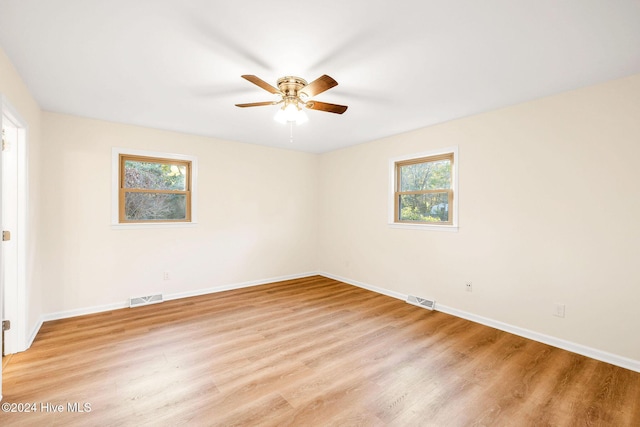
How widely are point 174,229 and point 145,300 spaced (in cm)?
102

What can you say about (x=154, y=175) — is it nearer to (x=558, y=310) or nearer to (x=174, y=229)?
(x=174, y=229)

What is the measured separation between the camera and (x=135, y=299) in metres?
3.80

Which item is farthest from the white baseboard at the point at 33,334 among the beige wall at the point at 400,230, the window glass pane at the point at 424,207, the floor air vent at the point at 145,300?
the window glass pane at the point at 424,207

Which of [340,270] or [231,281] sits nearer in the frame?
[231,281]

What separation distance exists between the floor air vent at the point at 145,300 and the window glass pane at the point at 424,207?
369 centimetres

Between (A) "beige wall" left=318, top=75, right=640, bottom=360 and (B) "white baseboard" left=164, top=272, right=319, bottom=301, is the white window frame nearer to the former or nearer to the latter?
(B) "white baseboard" left=164, top=272, right=319, bottom=301

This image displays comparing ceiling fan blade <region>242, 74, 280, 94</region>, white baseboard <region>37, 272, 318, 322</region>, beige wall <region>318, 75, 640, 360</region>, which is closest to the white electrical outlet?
beige wall <region>318, 75, 640, 360</region>

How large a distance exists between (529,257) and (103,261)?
5.01m

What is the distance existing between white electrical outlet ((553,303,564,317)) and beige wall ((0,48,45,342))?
198 inches

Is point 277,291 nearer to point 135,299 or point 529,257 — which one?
point 135,299

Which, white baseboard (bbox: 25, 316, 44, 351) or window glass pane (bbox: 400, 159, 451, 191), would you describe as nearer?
white baseboard (bbox: 25, 316, 44, 351)

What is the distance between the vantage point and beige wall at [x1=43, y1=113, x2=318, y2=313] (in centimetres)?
339

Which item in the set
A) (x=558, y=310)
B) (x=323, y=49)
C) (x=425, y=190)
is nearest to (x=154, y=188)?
(x=323, y=49)

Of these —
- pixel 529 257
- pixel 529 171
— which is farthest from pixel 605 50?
pixel 529 257
